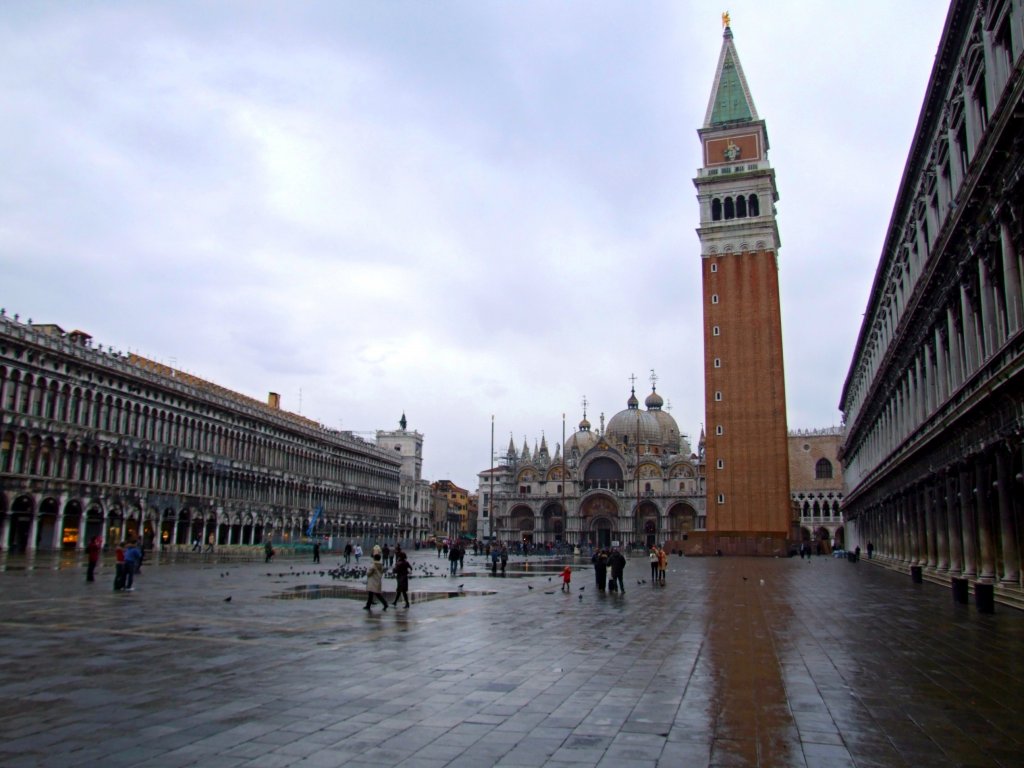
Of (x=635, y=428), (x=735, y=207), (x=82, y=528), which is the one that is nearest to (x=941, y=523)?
(x=82, y=528)

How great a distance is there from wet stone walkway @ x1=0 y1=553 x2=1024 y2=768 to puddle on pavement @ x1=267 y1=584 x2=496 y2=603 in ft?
8.61

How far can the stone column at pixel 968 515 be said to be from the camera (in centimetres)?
2309

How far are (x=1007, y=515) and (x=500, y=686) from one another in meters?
15.1

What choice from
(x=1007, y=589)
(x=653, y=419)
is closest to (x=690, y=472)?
(x=653, y=419)

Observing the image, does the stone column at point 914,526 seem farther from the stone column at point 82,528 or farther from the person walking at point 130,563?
the stone column at point 82,528

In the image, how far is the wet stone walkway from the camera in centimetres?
715

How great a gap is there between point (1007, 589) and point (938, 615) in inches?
111

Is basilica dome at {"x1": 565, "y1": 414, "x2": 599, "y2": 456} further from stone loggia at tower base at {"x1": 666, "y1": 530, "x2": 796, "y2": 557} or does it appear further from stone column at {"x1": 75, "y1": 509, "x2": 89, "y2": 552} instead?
stone column at {"x1": 75, "y1": 509, "x2": 89, "y2": 552}

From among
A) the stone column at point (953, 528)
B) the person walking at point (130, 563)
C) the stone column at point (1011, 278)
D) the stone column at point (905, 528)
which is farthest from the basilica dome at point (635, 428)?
the stone column at point (1011, 278)

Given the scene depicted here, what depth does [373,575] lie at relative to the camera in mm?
19172

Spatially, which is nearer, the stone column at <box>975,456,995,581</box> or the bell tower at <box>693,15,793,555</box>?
the stone column at <box>975,456,995,581</box>

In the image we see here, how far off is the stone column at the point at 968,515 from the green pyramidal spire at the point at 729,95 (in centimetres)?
6512

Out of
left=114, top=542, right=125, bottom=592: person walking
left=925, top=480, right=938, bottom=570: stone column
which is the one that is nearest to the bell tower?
left=925, top=480, right=938, bottom=570: stone column

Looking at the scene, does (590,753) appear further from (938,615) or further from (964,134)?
(964,134)
